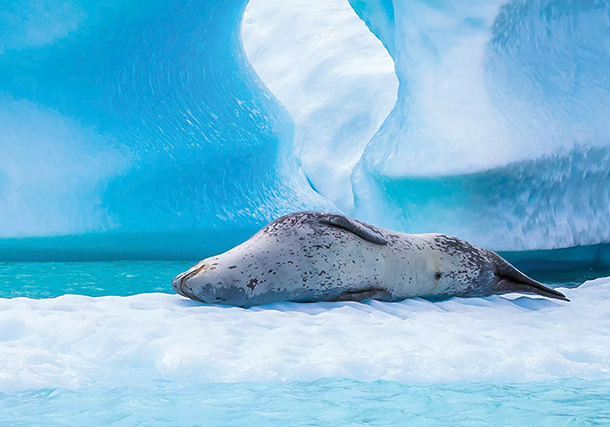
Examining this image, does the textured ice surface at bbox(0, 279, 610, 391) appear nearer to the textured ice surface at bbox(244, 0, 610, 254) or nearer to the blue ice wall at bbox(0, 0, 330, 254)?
the textured ice surface at bbox(244, 0, 610, 254)

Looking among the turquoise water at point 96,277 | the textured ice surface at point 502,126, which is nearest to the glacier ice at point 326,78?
the textured ice surface at point 502,126

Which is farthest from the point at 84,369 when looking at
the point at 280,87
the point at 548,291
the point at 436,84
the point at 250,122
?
the point at 280,87

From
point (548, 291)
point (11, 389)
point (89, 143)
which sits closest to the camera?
point (11, 389)

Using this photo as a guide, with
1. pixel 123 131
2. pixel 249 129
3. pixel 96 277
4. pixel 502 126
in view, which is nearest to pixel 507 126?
pixel 502 126

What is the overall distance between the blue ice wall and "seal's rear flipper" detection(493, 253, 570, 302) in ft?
9.11

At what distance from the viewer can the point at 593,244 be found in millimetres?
4598

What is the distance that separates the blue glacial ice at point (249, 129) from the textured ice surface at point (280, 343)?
1.80m

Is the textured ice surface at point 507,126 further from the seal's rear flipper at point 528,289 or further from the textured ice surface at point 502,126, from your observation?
the seal's rear flipper at point 528,289

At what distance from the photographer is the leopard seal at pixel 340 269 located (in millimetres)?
2838

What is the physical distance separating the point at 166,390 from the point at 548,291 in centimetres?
179

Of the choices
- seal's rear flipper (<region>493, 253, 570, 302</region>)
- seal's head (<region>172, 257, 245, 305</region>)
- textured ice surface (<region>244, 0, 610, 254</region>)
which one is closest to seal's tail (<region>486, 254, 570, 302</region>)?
seal's rear flipper (<region>493, 253, 570, 302</region>)

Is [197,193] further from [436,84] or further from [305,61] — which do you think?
[305,61]

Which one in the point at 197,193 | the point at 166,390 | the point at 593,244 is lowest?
the point at 166,390

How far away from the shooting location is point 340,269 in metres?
2.95
